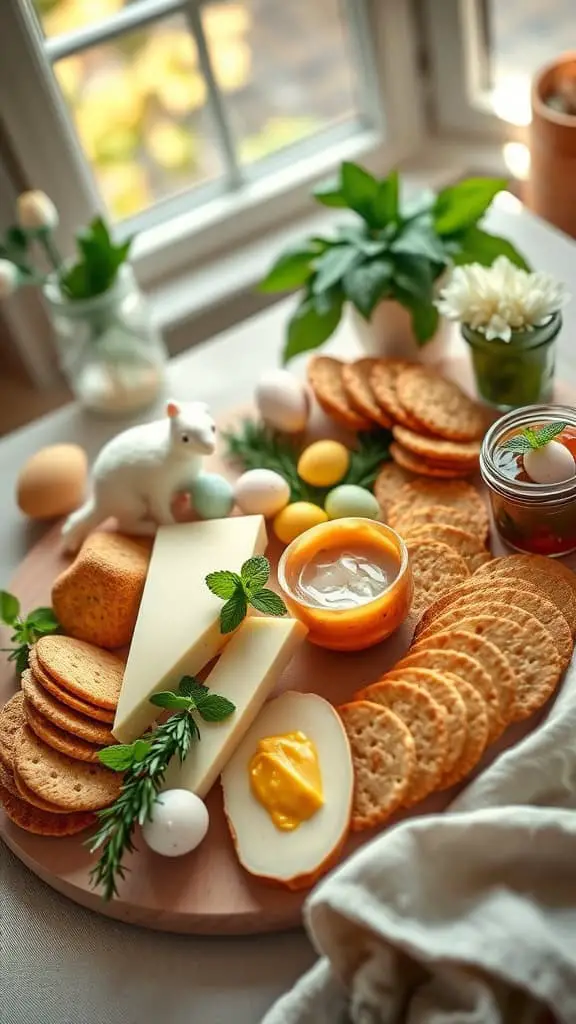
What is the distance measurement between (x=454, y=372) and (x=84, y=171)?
2.17 ft

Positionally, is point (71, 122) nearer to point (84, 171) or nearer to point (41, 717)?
point (84, 171)

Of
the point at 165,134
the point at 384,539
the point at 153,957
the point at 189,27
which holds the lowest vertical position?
the point at 153,957

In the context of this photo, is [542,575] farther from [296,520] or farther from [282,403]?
[282,403]

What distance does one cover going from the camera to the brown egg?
1.25m

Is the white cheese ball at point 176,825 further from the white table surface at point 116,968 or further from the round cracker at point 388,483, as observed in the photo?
the round cracker at point 388,483

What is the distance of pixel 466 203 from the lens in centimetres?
125

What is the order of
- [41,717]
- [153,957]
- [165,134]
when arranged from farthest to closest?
[165,134], [41,717], [153,957]

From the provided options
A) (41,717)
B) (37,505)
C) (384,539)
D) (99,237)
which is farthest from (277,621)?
(99,237)

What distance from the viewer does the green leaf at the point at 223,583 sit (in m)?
1.02

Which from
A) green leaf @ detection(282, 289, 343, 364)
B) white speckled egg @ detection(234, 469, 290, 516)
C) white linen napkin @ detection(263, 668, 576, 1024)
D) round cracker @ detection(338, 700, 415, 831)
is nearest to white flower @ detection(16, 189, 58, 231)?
green leaf @ detection(282, 289, 343, 364)

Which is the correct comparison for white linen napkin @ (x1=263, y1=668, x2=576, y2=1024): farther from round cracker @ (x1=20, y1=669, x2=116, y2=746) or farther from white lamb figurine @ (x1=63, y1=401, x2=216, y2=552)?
white lamb figurine @ (x1=63, y1=401, x2=216, y2=552)

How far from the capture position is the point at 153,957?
2.92 feet

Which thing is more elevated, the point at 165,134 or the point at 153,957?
the point at 165,134

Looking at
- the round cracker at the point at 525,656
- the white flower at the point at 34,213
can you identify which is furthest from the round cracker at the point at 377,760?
the white flower at the point at 34,213
